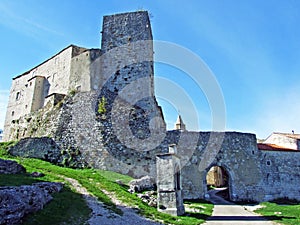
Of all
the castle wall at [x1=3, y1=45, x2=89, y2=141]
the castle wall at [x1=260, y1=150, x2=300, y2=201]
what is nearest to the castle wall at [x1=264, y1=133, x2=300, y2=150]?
the castle wall at [x1=260, y1=150, x2=300, y2=201]

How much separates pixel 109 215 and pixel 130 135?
13.2m

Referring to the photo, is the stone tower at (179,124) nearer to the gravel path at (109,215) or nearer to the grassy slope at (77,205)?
the grassy slope at (77,205)

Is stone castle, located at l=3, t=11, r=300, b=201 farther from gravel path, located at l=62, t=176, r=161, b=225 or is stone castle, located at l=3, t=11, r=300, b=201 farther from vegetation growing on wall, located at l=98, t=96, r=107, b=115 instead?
gravel path, located at l=62, t=176, r=161, b=225

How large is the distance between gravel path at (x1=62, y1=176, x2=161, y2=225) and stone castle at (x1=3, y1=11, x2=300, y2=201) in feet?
31.0

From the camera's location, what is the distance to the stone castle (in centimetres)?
Result: 2206

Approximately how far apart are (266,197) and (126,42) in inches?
798

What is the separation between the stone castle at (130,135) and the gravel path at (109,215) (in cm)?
945

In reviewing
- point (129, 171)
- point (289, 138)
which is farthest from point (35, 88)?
point (289, 138)

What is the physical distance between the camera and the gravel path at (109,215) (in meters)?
9.24

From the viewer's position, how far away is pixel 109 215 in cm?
A: 995

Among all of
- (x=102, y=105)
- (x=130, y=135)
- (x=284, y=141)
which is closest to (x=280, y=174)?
(x=284, y=141)

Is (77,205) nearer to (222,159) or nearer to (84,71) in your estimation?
(222,159)

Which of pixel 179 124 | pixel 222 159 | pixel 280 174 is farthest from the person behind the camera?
pixel 179 124

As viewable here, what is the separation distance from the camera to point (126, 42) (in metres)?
27.6
